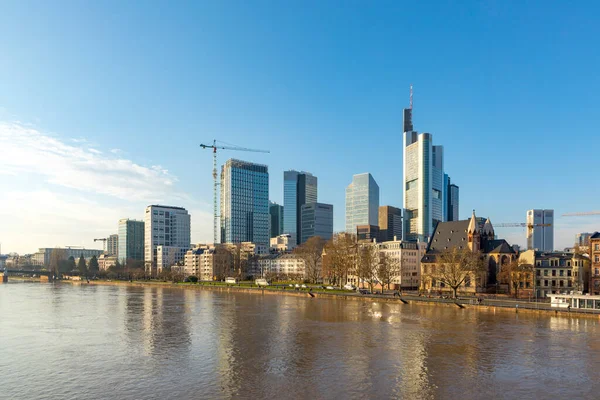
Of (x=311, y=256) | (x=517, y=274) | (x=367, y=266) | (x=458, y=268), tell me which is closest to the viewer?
(x=458, y=268)

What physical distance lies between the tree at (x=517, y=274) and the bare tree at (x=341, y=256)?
4553cm

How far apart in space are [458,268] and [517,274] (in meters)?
17.4

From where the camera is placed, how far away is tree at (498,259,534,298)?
12675 cm

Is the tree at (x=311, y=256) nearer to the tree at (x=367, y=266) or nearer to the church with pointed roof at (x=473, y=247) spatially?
the tree at (x=367, y=266)

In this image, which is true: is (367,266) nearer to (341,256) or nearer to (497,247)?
(341,256)

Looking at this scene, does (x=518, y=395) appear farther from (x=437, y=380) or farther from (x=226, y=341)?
(x=226, y=341)

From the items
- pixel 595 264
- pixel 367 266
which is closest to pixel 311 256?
pixel 367 266

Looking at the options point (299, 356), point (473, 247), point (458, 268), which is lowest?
point (299, 356)

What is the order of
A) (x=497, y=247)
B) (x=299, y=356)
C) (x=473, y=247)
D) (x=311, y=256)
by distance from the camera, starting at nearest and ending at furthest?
(x=299, y=356) < (x=497, y=247) < (x=473, y=247) < (x=311, y=256)

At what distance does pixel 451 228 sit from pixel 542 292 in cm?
4089

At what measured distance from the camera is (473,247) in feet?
487

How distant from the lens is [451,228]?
16062cm

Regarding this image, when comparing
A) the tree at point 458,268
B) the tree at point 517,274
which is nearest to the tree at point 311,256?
the tree at point 458,268

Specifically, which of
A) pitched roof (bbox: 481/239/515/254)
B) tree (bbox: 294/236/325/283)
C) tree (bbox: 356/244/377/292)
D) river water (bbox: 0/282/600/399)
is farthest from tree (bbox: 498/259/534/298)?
tree (bbox: 294/236/325/283)
